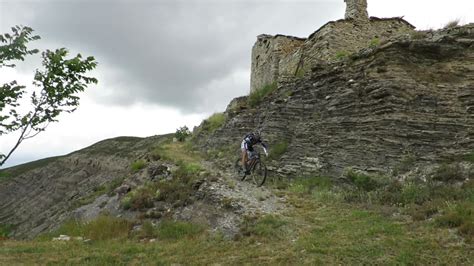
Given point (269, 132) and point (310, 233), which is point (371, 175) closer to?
point (310, 233)

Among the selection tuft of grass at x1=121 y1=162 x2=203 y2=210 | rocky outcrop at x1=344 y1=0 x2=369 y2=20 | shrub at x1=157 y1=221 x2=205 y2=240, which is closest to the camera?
shrub at x1=157 y1=221 x2=205 y2=240

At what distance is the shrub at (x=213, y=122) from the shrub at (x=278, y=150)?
903 cm

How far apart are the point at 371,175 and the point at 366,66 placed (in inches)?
208

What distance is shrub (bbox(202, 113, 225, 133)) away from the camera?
26825 millimetres

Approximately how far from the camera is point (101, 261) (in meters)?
8.65

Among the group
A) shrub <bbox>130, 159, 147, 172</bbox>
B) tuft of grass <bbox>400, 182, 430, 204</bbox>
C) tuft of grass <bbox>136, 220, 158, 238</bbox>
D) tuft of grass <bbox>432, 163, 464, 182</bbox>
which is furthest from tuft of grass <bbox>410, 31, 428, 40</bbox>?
shrub <bbox>130, 159, 147, 172</bbox>

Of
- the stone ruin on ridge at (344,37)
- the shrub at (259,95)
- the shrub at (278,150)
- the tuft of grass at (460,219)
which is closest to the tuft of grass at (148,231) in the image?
the shrub at (278,150)

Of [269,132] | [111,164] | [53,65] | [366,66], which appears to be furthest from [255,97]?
[111,164]

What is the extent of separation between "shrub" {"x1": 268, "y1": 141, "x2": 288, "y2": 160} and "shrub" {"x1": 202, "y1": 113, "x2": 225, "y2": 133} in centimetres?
903

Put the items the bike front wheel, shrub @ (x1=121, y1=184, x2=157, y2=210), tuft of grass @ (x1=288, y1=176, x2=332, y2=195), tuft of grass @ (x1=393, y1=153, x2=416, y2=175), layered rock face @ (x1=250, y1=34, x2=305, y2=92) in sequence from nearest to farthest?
tuft of grass @ (x1=393, y1=153, x2=416, y2=175) → tuft of grass @ (x1=288, y1=176, x2=332, y2=195) → shrub @ (x1=121, y1=184, x2=157, y2=210) → the bike front wheel → layered rock face @ (x1=250, y1=34, x2=305, y2=92)

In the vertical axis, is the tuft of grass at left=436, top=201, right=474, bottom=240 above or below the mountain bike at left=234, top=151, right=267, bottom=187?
below

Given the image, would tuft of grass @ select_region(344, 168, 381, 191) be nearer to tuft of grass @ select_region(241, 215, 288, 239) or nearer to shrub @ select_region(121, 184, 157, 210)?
tuft of grass @ select_region(241, 215, 288, 239)

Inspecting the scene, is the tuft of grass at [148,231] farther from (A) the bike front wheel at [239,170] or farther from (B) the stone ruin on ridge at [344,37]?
(B) the stone ruin on ridge at [344,37]

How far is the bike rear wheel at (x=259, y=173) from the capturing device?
15.1m
